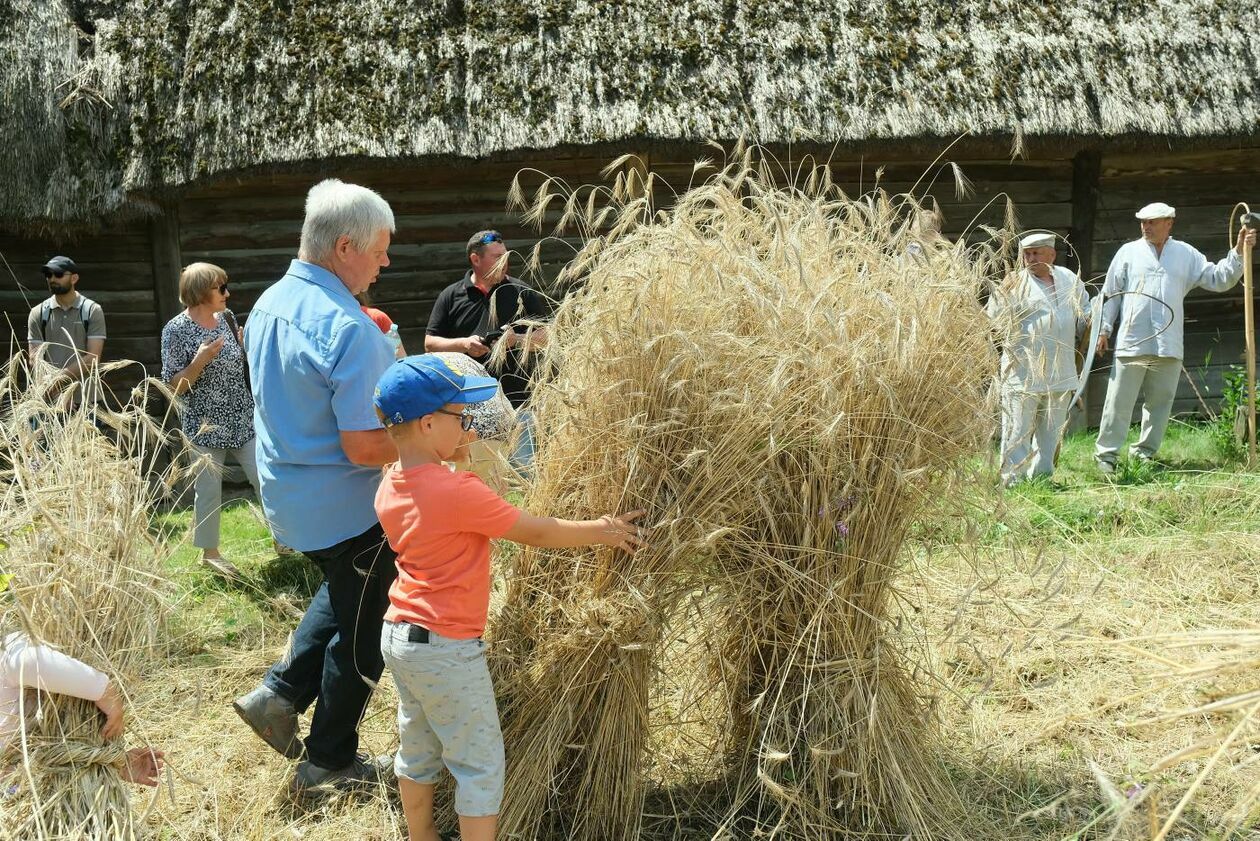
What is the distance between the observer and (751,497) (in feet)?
8.38

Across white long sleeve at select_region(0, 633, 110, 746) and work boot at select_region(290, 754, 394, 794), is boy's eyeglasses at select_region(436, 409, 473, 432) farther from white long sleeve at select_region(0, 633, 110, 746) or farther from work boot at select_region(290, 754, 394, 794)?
work boot at select_region(290, 754, 394, 794)

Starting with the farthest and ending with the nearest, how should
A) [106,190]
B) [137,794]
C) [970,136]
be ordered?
[970,136]
[106,190]
[137,794]

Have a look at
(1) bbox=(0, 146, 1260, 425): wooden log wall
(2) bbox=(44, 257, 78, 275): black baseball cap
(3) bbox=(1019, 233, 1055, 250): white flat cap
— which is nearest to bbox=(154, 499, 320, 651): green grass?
(2) bbox=(44, 257, 78, 275): black baseball cap

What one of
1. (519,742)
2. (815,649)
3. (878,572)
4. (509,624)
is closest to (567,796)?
(519,742)

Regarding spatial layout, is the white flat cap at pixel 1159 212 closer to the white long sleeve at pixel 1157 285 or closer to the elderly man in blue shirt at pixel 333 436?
the white long sleeve at pixel 1157 285

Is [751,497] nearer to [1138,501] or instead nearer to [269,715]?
[269,715]

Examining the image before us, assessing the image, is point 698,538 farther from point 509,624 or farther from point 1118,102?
point 1118,102

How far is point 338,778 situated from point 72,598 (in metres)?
0.89

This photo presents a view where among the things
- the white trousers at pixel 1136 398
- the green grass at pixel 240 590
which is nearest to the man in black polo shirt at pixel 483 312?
the green grass at pixel 240 590

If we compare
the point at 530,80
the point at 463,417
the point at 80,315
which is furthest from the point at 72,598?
the point at 530,80

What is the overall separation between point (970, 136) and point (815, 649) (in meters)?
5.85

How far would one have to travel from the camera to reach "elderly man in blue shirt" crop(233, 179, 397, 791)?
8.95 ft

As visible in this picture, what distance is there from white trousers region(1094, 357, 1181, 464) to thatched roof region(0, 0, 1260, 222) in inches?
72.7

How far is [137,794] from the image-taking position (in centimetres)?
300
